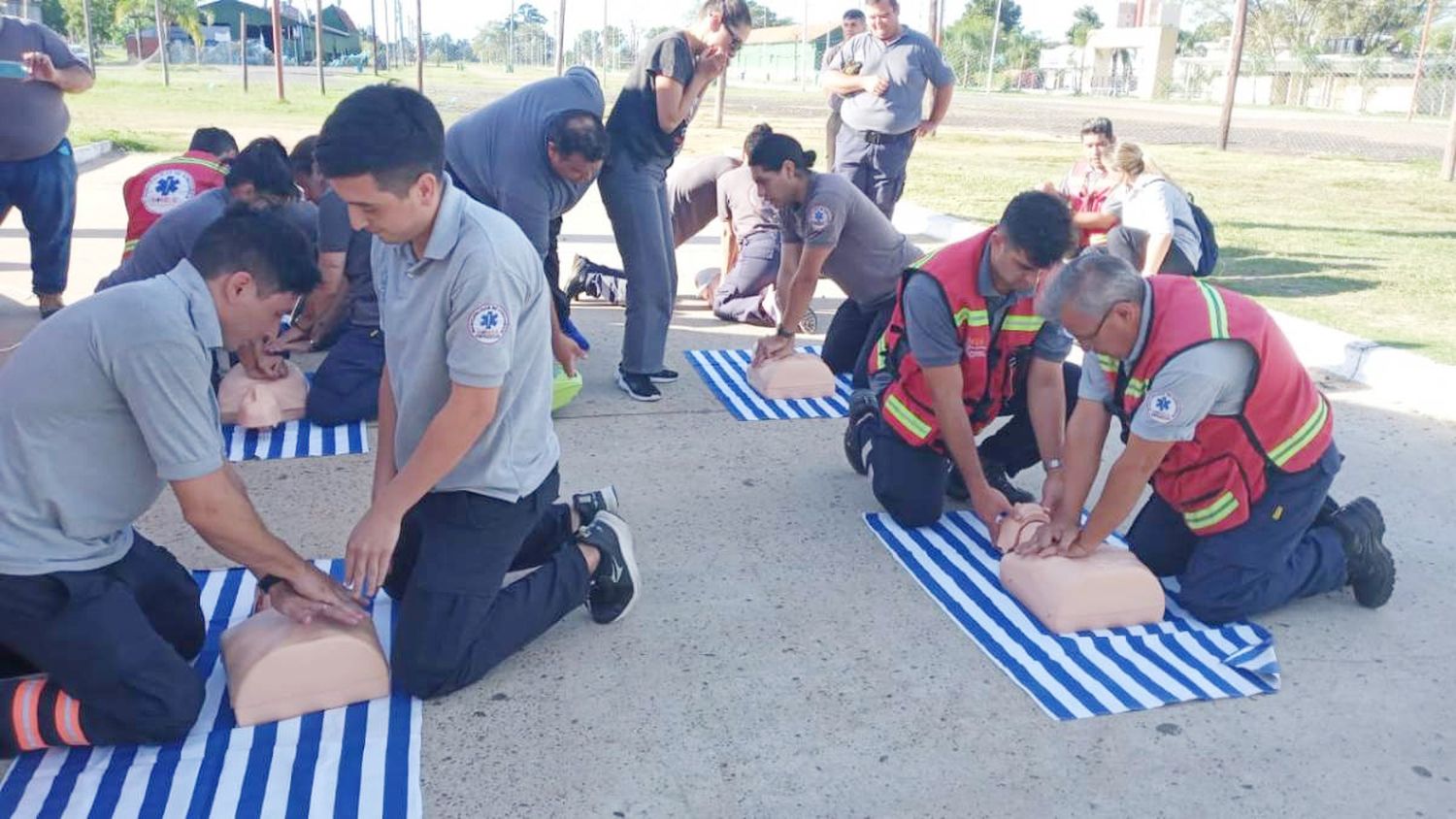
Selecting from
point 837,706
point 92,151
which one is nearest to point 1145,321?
point 837,706

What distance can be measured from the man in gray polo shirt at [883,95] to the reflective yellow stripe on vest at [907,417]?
3.57 meters

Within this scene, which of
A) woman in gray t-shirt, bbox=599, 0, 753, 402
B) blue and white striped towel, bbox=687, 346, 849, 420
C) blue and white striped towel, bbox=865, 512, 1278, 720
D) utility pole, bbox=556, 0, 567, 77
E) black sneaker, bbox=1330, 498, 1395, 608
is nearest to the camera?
blue and white striped towel, bbox=865, 512, 1278, 720

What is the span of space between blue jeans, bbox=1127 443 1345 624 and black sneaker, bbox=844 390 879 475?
4.24 ft

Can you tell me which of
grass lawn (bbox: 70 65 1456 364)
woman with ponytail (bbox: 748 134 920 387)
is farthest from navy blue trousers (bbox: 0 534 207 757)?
grass lawn (bbox: 70 65 1456 364)

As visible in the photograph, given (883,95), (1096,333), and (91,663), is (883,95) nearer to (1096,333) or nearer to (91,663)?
(1096,333)

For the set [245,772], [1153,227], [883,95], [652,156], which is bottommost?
[245,772]

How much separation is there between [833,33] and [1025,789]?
169ft

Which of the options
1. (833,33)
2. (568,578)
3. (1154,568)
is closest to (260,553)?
(568,578)

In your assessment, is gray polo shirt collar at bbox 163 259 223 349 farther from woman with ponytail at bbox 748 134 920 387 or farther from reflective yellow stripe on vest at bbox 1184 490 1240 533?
woman with ponytail at bbox 748 134 920 387

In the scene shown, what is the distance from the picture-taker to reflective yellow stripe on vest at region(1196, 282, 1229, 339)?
288 cm

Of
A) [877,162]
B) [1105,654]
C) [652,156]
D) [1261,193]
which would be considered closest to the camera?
[1105,654]

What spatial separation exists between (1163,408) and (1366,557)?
95 centimetres

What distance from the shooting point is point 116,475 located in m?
2.42

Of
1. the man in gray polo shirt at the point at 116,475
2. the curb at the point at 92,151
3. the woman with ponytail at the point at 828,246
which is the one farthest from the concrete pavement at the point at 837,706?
the curb at the point at 92,151
